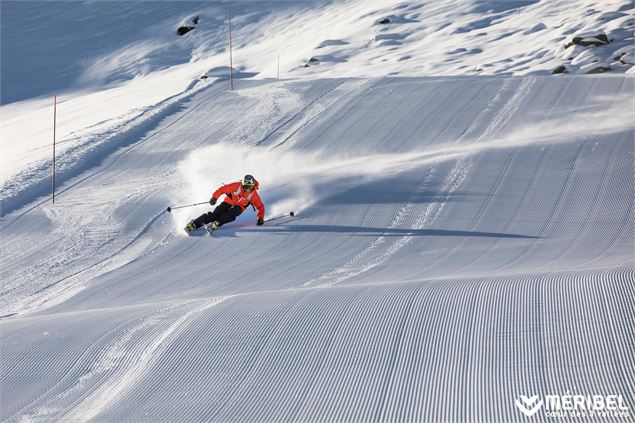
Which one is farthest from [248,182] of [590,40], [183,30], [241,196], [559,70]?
[183,30]

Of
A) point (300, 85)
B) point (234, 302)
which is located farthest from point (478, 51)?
point (234, 302)

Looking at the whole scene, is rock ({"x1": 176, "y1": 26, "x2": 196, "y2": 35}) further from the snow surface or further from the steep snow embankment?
the snow surface

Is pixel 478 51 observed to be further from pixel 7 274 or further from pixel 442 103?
Result: pixel 7 274

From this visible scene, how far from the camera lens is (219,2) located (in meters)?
36.4

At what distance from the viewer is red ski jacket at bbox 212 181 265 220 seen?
12.6 m

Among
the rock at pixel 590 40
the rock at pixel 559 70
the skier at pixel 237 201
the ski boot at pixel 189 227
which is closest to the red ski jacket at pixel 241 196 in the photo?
the skier at pixel 237 201

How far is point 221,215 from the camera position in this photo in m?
12.5

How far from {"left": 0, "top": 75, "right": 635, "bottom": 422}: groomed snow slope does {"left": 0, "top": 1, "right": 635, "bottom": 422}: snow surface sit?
1.3 inches

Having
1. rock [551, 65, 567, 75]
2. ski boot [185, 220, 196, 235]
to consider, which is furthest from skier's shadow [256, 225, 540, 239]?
rock [551, 65, 567, 75]

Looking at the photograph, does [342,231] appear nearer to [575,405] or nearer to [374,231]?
[374,231]

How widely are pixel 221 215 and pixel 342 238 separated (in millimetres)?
1998

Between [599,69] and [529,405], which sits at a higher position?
[529,405]

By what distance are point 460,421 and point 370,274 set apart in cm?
478

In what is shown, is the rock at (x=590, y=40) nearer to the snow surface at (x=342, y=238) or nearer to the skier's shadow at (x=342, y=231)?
the snow surface at (x=342, y=238)
